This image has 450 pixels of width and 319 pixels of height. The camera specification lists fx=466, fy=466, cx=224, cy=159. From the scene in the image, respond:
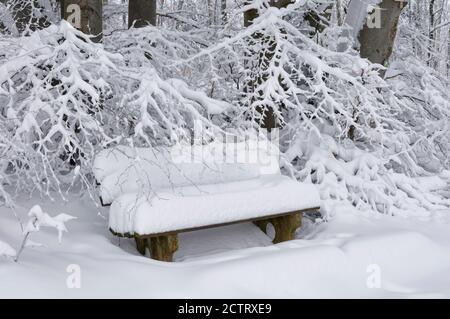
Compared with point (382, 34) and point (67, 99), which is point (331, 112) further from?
point (67, 99)

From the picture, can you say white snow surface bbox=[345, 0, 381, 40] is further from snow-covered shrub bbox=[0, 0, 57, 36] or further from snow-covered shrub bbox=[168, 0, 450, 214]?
snow-covered shrub bbox=[0, 0, 57, 36]

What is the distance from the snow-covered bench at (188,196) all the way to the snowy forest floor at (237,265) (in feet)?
0.75

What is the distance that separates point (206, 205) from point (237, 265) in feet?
2.45

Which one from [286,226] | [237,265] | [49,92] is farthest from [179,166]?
[237,265]

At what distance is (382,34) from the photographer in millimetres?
5469

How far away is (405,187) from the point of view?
5133mm

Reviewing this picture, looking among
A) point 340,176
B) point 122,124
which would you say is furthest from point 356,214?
point 122,124

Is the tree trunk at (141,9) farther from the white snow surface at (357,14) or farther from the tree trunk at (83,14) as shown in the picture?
the white snow surface at (357,14)

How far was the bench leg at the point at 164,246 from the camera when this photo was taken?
11.7ft

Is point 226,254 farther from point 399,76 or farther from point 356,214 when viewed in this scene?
point 399,76

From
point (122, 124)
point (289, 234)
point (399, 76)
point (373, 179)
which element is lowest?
point (289, 234)

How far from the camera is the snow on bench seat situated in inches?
134

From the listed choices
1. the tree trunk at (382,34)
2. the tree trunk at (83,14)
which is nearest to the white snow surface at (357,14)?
the tree trunk at (382,34)

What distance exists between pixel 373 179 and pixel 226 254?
2.35m
